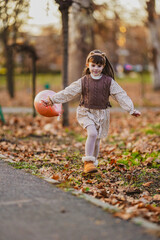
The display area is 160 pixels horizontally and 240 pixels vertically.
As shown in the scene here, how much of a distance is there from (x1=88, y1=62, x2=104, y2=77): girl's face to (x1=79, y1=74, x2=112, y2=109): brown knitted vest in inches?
3.4

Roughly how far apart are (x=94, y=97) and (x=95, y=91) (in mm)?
91

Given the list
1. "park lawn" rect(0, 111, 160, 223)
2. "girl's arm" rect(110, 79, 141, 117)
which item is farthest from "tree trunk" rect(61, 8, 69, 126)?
"girl's arm" rect(110, 79, 141, 117)

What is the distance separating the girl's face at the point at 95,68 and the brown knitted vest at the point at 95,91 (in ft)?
0.28

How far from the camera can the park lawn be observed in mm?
4964

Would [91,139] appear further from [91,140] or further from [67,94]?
[67,94]

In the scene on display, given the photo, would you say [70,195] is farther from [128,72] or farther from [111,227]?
[128,72]

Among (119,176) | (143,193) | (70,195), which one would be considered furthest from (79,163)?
(70,195)

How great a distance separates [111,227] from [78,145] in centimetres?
517

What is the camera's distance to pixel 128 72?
57.9 metres

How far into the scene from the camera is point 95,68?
573 cm

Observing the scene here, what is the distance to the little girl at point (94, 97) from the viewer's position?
5781 mm

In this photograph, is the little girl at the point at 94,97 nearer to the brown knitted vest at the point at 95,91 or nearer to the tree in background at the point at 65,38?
the brown knitted vest at the point at 95,91

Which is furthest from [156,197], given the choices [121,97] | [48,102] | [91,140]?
[48,102]

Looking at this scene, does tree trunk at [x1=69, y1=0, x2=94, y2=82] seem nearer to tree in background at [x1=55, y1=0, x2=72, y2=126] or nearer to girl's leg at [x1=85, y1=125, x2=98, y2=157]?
tree in background at [x1=55, y1=0, x2=72, y2=126]
